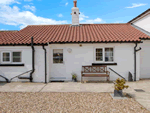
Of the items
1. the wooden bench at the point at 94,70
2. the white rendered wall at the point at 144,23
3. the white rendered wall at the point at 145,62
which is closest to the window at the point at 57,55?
the wooden bench at the point at 94,70

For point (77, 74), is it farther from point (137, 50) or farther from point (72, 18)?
point (72, 18)

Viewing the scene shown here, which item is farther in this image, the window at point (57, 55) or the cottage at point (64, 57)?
the window at point (57, 55)

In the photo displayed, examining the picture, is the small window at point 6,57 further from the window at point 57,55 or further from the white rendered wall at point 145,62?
the white rendered wall at point 145,62

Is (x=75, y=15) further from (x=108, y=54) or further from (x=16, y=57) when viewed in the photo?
(x=16, y=57)

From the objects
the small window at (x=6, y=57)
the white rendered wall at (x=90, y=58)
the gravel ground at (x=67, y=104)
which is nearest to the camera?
the gravel ground at (x=67, y=104)

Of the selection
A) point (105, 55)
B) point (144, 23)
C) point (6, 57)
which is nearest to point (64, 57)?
Answer: point (105, 55)

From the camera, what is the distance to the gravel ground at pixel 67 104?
13.4ft

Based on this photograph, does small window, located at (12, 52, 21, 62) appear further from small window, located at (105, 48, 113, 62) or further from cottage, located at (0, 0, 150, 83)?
small window, located at (105, 48, 113, 62)

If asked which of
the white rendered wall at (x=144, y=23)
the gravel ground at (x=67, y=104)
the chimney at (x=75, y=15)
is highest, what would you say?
the chimney at (x=75, y=15)

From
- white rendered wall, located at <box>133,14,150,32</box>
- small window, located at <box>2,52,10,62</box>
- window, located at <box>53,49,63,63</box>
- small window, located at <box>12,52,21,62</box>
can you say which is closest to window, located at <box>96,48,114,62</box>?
window, located at <box>53,49,63,63</box>

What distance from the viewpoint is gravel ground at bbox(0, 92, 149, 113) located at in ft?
13.4

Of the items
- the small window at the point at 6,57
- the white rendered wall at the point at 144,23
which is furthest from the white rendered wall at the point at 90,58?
the small window at the point at 6,57

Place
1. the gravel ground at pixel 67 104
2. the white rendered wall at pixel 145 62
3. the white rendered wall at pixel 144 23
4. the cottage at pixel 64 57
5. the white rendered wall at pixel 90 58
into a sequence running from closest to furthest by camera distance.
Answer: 1. the gravel ground at pixel 67 104
2. the cottage at pixel 64 57
3. the white rendered wall at pixel 90 58
4. the white rendered wall at pixel 145 62
5. the white rendered wall at pixel 144 23

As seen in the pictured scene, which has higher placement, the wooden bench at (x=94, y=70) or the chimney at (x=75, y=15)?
the chimney at (x=75, y=15)
